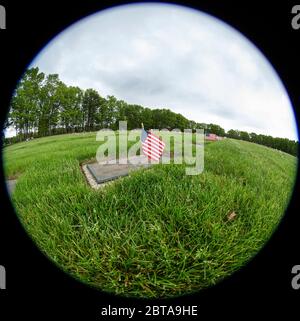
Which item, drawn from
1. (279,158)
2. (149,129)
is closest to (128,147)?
(149,129)

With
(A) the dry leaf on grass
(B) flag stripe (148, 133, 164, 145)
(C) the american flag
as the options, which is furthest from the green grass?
(B) flag stripe (148, 133, 164, 145)

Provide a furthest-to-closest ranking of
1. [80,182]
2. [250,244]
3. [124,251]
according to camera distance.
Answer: [80,182], [250,244], [124,251]

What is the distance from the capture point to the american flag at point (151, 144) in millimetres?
1618

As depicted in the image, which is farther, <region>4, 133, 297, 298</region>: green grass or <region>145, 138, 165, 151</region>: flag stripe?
<region>145, 138, 165, 151</region>: flag stripe

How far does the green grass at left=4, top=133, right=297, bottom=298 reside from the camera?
1512mm

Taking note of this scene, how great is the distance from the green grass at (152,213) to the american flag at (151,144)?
14 cm

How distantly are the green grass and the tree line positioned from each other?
0.08 m

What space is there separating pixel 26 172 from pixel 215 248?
4.67 ft

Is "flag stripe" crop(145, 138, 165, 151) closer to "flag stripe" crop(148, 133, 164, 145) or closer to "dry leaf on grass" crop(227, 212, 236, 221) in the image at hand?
"flag stripe" crop(148, 133, 164, 145)

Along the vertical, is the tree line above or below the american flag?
above

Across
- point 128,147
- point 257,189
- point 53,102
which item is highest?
point 53,102

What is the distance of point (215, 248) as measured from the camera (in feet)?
5.14

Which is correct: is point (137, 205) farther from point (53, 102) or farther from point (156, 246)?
point (53, 102)

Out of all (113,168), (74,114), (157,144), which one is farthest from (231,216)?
(74,114)
